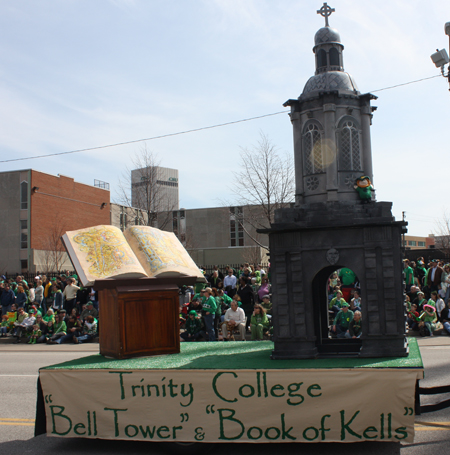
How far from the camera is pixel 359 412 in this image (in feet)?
17.6

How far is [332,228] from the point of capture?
6.72 m

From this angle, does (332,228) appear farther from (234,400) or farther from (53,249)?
(53,249)

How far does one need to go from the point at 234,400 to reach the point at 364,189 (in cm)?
336

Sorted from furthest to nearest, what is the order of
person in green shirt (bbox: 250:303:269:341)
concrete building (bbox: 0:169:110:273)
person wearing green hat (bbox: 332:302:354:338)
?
concrete building (bbox: 0:169:110:273), person in green shirt (bbox: 250:303:269:341), person wearing green hat (bbox: 332:302:354:338)

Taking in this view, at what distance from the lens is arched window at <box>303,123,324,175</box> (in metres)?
7.34

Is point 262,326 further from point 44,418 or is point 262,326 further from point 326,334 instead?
point 44,418

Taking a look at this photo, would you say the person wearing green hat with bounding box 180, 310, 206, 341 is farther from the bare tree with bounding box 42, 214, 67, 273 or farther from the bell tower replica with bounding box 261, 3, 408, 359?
the bare tree with bounding box 42, 214, 67, 273

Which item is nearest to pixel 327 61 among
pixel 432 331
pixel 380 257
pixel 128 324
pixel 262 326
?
pixel 380 257

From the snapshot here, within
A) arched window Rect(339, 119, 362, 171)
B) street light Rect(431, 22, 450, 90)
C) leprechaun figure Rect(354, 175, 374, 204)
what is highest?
street light Rect(431, 22, 450, 90)

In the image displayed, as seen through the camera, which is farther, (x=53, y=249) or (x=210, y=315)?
(x=53, y=249)

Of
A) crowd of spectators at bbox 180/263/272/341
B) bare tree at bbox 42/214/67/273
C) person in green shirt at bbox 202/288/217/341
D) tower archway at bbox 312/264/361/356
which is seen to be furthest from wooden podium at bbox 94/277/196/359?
bare tree at bbox 42/214/67/273

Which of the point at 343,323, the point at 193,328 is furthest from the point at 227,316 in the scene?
the point at 343,323

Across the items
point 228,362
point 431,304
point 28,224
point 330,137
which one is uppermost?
point 28,224

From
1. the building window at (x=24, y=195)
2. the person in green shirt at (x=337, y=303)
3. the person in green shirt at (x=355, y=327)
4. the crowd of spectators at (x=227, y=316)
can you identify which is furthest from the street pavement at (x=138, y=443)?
the building window at (x=24, y=195)
